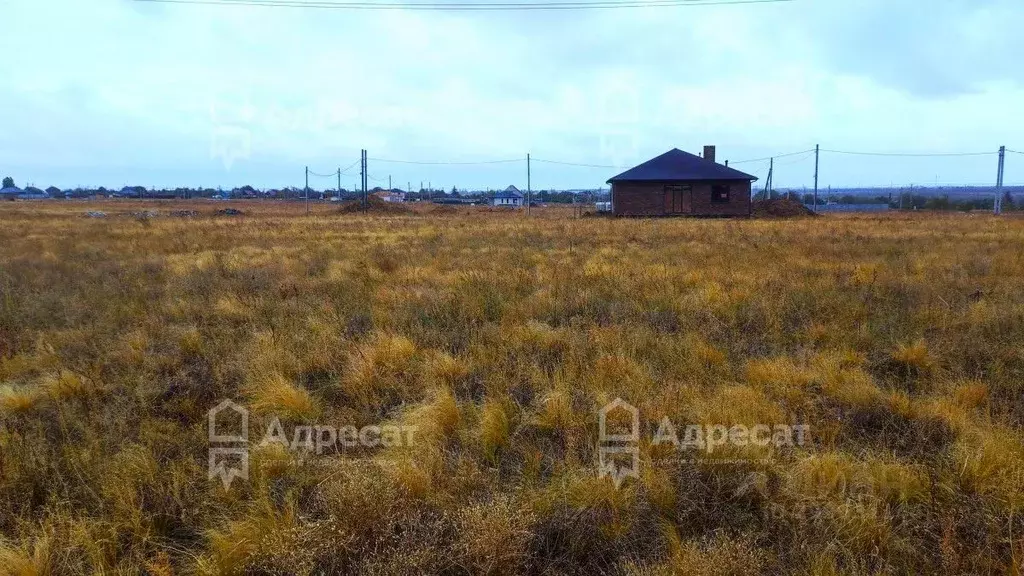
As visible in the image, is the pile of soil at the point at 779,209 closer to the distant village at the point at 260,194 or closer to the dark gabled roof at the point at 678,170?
the dark gabled roof at the point at 678,170

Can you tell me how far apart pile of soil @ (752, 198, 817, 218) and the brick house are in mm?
1776

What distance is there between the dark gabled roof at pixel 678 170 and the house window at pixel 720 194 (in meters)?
0.85

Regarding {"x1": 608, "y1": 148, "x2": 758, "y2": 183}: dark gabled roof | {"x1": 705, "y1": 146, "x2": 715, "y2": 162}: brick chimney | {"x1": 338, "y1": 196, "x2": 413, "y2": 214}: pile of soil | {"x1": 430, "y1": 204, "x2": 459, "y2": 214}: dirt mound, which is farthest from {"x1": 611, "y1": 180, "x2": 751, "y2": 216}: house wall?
{"x1": 338, "y1": 196, "x2": 413, "y2": 214}: pile of soil

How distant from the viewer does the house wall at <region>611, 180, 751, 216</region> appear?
34.2 m

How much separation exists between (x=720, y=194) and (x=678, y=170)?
3.09 metres

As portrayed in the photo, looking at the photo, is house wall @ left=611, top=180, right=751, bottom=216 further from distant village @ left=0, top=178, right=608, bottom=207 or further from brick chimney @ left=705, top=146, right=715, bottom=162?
distant village @ left=0, top=178, right=608, bottom=207

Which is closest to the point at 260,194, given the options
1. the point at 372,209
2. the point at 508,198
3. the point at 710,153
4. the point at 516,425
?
the point at 508,198

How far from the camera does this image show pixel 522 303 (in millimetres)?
6875

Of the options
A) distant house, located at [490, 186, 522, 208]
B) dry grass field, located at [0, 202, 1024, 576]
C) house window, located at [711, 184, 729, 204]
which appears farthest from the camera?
distant house, located at [490, 186, 522, 208]

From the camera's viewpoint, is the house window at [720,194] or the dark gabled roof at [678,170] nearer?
the dark gabled roof at [678,170]

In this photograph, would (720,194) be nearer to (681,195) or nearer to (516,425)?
(681,195)

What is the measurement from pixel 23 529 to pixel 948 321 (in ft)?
25.6

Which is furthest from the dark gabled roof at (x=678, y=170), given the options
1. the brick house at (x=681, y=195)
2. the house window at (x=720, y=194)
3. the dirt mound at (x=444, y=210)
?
the dirt mound at (x=444, y=210)

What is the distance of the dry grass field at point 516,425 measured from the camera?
2518 mm
